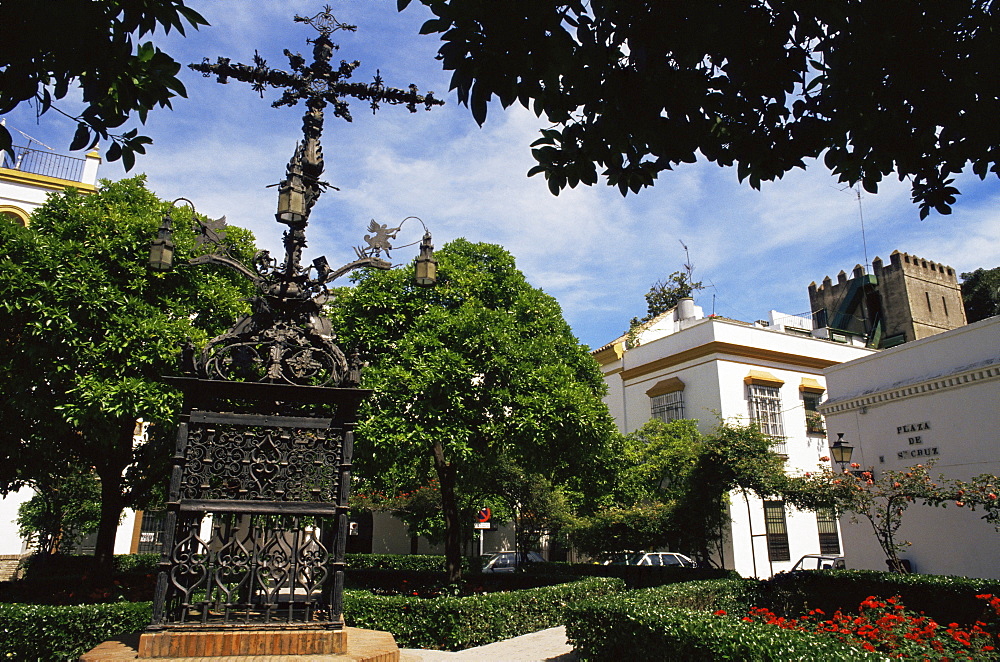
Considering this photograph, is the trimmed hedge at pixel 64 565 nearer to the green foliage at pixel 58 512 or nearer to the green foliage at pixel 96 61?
the green foliage at pixel 58 512

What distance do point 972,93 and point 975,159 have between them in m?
0.49

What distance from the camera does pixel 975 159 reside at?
4.23 metres

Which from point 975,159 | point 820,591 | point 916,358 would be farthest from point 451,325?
point 916,358

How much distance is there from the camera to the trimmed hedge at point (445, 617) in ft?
32.7

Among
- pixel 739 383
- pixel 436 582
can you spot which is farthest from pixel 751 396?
pixel 436 582

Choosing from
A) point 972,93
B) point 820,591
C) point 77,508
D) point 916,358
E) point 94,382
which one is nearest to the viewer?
point 972,93

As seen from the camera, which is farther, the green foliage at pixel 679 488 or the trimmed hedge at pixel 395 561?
the trimmed hedge at pixel 395 561

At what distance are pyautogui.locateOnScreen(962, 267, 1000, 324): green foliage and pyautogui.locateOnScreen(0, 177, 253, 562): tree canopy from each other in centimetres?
4399

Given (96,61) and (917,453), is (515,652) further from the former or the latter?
(917,453)

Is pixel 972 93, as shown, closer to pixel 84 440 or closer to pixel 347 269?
pixel 347 269

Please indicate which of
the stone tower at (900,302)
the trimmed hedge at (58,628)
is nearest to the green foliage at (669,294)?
the stone tower at (900,302)

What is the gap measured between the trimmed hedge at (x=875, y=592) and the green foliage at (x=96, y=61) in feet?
39.2

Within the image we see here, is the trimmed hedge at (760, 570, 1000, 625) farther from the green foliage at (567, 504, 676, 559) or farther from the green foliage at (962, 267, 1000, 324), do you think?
the green foliage at (962, 267, 1000, 324)

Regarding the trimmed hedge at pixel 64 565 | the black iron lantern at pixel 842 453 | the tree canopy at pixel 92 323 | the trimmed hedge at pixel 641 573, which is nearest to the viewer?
the tree canopy at pixel 92 323
